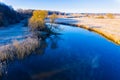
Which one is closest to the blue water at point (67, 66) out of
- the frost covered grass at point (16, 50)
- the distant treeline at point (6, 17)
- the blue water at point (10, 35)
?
the frost covered grass at point (16, 50)

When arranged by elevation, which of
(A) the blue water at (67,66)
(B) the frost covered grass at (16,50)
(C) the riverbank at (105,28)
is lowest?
(C) the riverbank at (105,28)

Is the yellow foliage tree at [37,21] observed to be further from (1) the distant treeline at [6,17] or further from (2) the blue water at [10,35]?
(1) the distant treeline at [6,17]

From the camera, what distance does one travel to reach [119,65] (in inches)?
1085

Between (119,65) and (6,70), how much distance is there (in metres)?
14.1

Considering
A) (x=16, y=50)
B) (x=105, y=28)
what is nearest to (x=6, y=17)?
(x=105, y=28)

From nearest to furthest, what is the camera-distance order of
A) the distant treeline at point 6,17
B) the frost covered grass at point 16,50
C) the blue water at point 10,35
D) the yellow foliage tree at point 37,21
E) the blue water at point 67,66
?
the blue water at point 67,66 < the frost covered grass at point 16,50 < the blue water at point 10,35 < the yellow foliage tree at point 37,21 < the distant treeline at point 6,17

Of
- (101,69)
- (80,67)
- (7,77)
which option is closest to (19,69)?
(7,77)

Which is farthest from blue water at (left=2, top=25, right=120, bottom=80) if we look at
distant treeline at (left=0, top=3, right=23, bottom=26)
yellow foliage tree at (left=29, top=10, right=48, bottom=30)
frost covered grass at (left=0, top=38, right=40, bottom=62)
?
distant treeline at (left=0, top=3, right=23, bottom=26)

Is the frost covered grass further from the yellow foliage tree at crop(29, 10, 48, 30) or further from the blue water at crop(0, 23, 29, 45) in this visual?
the yellow foliage tree at crop(29, 10, 48, 30)

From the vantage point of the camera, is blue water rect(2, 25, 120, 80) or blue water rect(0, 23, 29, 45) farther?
blue water rect(0, 23, 29, 45)

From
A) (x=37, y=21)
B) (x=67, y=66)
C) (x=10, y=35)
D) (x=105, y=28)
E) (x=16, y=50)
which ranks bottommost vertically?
(x=105, y=28)

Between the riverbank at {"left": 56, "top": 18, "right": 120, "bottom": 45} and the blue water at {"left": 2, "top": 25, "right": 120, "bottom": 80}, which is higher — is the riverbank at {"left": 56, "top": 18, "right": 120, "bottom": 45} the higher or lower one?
the lower one

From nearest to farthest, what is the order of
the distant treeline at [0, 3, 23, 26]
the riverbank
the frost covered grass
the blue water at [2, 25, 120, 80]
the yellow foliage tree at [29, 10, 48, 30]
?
the blue water at [2, 25, 120, 80] < the frost covered grass < the riverbank < the yellow foliage tree at [29, 10, 48, 30] < the distant treeline at [0, 3, 23, 26]

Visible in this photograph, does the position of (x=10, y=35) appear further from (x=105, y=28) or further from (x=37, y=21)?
(x=105, y=28)
